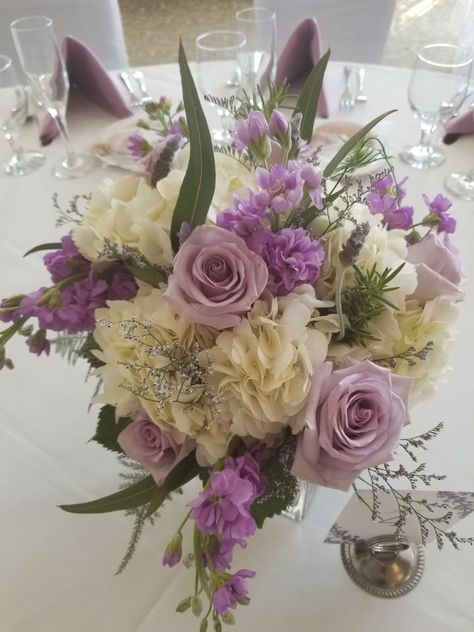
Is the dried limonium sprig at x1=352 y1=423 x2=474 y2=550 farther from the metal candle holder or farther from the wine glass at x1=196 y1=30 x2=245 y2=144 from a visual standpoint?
the wine glass at x1=196 y1=30 x2=245 y2=144

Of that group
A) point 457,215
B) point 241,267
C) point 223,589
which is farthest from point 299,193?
point 457,215

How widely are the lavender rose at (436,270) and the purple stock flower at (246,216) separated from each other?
154mm

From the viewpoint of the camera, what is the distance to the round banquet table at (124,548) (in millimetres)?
579

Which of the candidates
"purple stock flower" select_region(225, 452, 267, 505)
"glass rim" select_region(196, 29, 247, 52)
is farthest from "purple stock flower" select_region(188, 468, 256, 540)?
"glass rim" select_region(196, 29, 247, 52)

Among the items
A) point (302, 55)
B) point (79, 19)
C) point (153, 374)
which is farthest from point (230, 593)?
point (79, 19)

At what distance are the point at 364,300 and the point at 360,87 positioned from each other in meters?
0.97

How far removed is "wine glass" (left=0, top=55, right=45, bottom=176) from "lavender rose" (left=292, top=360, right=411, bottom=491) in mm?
944

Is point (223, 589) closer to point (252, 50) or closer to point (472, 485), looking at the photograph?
point (472, 485)

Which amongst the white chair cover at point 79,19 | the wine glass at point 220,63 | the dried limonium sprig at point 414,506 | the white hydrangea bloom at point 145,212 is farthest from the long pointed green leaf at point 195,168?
the white chair cover at point 79,19

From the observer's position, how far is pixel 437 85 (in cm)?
100

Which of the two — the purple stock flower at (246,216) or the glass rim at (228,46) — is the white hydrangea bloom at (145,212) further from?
the glass rim at (228,46)

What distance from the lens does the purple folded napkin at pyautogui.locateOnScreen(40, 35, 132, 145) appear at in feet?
3.95

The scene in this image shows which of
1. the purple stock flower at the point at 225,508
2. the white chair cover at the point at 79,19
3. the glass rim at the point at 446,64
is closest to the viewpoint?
the purple stock flower at the point at 225,508

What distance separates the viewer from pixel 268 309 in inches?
17.0
